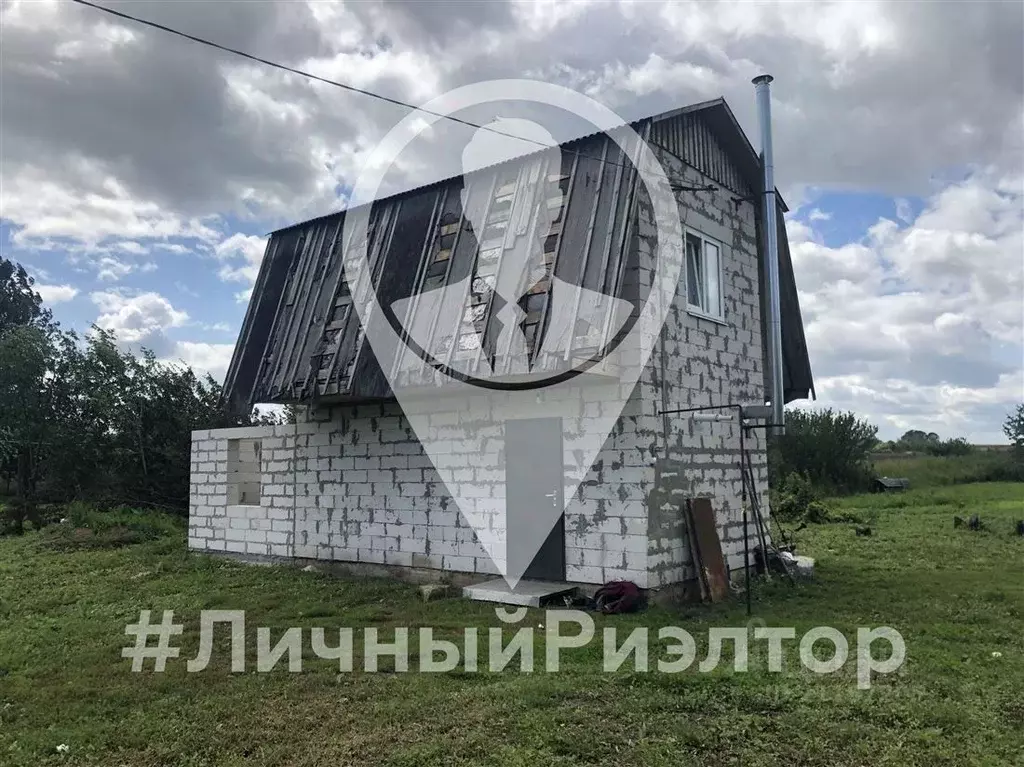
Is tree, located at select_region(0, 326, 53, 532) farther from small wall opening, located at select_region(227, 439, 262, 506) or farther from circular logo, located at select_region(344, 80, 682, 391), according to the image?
circular logo, located at select_region(344, 80, 682, 391)

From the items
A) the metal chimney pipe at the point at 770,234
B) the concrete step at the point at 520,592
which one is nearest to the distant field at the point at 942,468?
the metal chimney pipe at the point at 770,234

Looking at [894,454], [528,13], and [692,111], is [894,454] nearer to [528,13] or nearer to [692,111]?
[692,111]

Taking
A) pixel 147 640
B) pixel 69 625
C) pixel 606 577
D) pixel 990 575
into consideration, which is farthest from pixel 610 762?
pixel 990 575

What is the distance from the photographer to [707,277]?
998 cm

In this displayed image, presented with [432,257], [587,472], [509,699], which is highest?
[432,257]

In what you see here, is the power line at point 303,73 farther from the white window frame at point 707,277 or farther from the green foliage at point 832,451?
the green foliage at point 832,451

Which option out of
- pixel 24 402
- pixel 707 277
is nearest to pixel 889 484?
pixel 707 277

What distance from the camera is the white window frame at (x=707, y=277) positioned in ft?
31.3

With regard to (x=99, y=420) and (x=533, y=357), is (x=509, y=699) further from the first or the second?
(x=99, y=420)

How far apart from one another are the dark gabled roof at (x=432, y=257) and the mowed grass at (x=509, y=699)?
3.19m

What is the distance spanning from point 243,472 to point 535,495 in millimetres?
6956

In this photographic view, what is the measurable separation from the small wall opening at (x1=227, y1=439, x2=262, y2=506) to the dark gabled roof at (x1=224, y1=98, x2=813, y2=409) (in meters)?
1.30

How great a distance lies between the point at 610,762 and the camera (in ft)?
13.5

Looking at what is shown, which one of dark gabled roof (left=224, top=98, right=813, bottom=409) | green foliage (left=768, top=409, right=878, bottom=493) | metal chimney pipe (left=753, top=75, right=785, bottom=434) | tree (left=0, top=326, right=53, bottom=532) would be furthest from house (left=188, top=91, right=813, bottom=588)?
green foliage (left=768, top=409, right=878, bottom=493)
